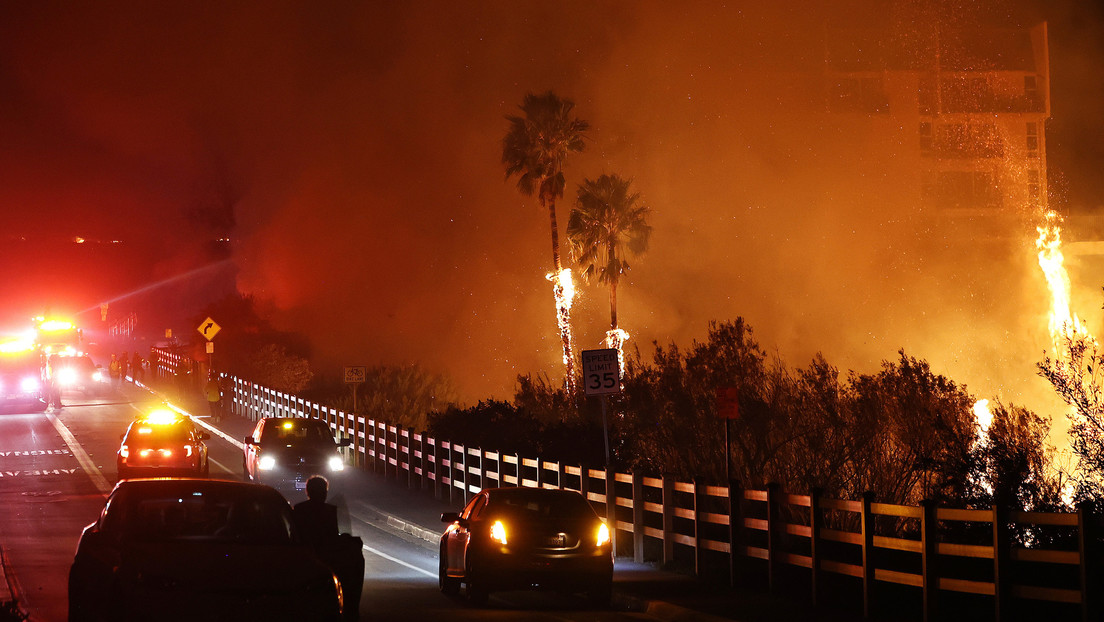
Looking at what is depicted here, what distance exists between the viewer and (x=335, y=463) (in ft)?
77.8

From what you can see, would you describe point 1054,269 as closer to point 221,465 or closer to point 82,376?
point 82,376

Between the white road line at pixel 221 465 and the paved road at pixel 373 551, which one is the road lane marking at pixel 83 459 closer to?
the paved road at pixel 373 551

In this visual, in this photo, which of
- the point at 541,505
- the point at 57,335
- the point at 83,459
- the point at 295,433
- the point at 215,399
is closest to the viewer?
the point at 541,505

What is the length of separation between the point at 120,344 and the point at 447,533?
103 meters

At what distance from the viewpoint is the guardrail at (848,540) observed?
10727 millimetres

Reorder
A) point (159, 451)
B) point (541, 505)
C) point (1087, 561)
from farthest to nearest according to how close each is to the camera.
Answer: point (159, 451) → point (541, 505) → point (1087, 561)

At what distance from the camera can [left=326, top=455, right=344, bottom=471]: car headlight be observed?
77.5 ft

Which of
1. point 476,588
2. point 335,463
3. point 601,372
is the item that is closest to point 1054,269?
point 335,463

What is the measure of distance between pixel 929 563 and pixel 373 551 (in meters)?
9.27

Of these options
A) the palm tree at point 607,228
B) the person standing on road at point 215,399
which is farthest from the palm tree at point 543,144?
the person standing on road at point 215,399

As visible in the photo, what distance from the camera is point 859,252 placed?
92000mm

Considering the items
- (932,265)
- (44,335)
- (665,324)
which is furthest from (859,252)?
(44,335)

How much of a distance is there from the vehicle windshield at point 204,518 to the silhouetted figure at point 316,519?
45.1 inches

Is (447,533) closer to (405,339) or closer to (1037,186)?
(405,339)
